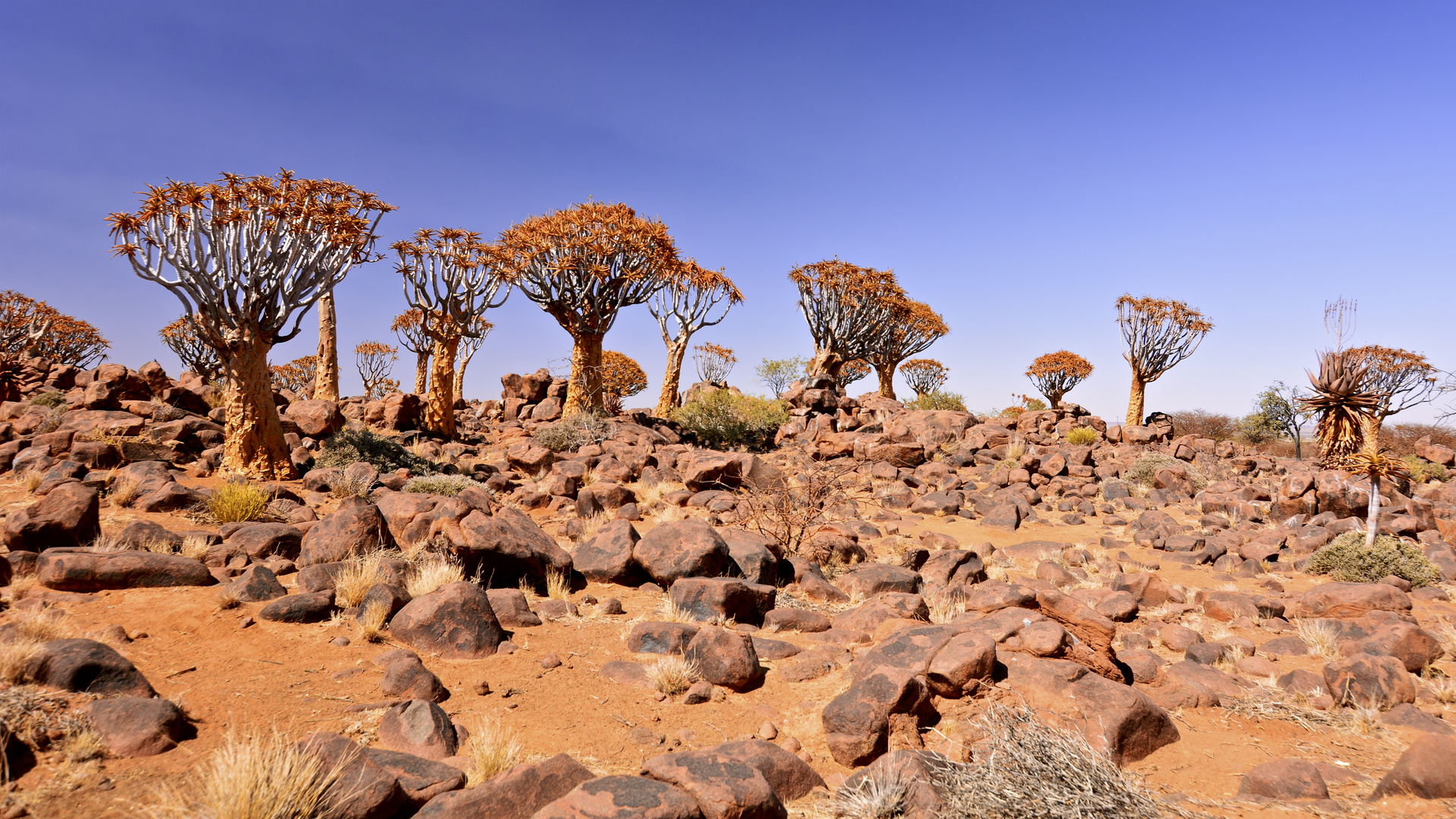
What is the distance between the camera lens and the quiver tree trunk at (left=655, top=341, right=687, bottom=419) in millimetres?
26422

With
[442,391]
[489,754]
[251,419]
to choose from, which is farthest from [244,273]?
[489,754]

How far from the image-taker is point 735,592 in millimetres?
7840

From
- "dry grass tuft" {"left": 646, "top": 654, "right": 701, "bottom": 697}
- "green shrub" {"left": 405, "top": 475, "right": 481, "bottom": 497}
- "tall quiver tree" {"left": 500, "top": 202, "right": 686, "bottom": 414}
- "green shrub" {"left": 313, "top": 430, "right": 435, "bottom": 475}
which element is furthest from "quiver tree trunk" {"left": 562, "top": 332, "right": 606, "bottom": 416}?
"dry grass tuft" {"left": 646, "top": 654, "right": 701, "bottom": 697}

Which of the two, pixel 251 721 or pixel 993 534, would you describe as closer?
pixel 251 721

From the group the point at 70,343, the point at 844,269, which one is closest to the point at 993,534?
the point at 844,269

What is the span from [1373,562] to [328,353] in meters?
25.4

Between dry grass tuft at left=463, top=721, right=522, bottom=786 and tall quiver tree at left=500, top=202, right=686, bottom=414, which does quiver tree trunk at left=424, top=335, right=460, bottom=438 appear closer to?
tall quiver tree at left=500, top=202, right=686, bottom=414

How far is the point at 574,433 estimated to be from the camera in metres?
20.2

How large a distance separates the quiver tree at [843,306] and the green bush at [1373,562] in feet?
68.7

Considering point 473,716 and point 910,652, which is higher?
point 910,652

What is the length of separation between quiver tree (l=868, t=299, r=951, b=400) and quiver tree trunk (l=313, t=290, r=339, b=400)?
2352 cm

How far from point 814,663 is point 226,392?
11.9 metres

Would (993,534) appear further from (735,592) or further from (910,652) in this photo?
(910,652)

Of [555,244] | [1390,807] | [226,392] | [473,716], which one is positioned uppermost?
[555,244]
